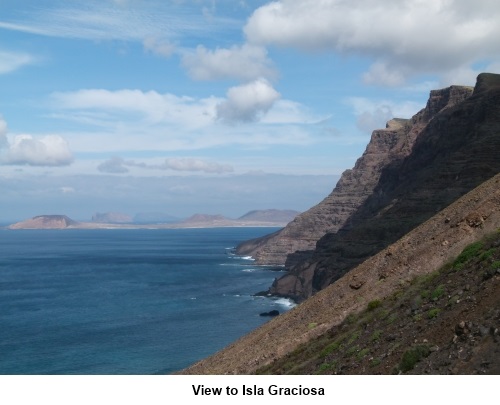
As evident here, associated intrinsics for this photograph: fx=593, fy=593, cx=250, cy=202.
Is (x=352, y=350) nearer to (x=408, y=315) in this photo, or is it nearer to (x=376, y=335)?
(x=376, y=335)

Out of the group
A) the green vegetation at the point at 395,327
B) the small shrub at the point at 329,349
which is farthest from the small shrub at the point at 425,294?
the small shrub at the point at 329,349

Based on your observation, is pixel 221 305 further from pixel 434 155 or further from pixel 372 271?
pixel 372 271

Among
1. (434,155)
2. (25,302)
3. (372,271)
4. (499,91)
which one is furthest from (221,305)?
(372,271)

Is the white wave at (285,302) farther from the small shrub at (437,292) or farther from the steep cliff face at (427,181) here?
the small shrub at (437,292)

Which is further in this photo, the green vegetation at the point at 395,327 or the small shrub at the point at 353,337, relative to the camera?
the small shrub at the point at 353,337

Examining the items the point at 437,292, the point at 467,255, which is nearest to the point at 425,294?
the point at 437,292

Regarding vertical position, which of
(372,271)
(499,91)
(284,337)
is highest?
(499,91)

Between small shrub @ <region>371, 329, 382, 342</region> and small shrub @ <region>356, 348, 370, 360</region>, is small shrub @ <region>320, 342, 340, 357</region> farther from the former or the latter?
small shrub @ <region>356, 348, 370, 360</region>
